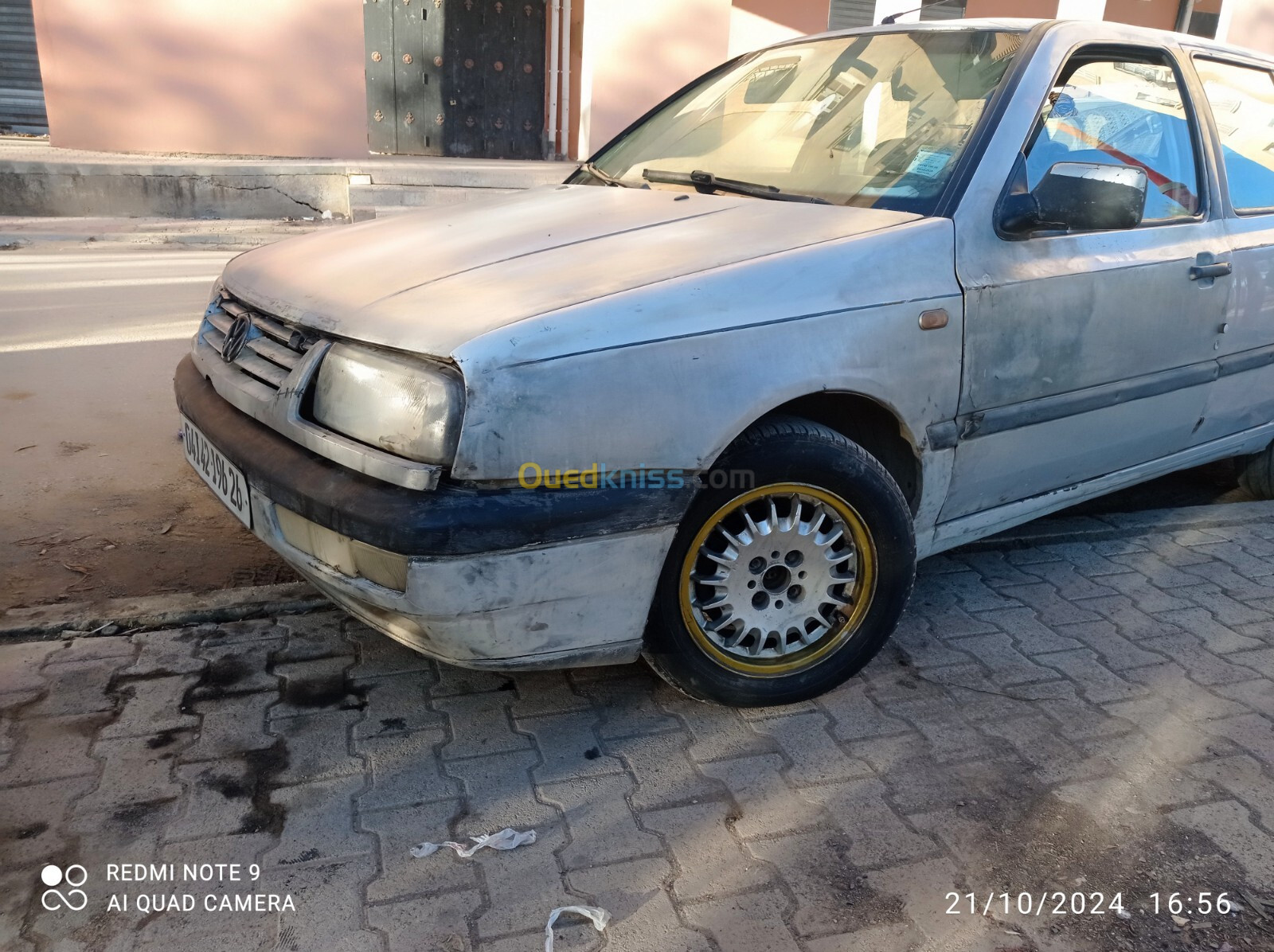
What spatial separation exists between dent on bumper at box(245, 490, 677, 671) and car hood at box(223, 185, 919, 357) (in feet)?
1.49

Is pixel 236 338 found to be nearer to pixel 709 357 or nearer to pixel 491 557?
pixel 491 557

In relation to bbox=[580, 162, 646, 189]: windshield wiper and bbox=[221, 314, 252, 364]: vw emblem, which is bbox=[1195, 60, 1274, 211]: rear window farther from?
bbox=[221, 314, 252, 364]: vw emblem

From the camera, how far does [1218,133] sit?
3309mm

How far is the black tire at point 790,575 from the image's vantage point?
2.26 metres

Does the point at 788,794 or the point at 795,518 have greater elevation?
the point at 795,518

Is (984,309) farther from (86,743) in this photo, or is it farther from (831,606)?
(86,743)

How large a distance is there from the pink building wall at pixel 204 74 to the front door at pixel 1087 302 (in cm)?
833

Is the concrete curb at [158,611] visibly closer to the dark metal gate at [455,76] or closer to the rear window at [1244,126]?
the rear window at [1244,126]

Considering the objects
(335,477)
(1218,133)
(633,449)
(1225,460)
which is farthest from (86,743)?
(1225,460)

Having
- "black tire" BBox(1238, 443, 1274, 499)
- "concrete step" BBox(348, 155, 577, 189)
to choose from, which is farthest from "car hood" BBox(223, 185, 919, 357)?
"concrete step" BBox(348, 155, 577, 189)

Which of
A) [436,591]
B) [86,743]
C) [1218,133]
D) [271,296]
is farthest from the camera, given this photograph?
[1218,133]

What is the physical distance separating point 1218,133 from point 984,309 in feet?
4.75

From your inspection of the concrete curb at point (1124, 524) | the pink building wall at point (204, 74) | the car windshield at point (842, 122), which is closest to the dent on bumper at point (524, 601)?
the car windshield at point (842, 122)

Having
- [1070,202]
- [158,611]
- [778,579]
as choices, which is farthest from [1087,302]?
[158,611]
